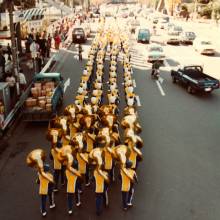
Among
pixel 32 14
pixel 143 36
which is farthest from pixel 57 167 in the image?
pixel 143 36

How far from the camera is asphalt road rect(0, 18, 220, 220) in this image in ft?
33.0

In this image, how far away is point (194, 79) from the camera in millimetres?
20688

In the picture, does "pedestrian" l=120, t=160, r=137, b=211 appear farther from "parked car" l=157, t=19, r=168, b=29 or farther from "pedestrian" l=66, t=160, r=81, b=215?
"parked car" l=157, t=19, r=168, b=29

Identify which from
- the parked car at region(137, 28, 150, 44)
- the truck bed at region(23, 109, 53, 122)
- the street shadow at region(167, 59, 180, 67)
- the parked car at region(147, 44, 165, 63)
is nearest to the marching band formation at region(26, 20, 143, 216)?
the truck bed at region(23, 109, 53, 122)

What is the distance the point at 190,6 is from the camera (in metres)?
75.2

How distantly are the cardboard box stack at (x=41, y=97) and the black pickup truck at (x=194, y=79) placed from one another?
A: 741 cm

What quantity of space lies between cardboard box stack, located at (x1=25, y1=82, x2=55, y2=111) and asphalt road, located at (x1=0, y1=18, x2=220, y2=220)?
845mm

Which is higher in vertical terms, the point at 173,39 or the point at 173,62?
the point at 173,39

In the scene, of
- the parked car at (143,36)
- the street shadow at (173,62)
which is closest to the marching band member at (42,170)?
the street shadow at (173,62)

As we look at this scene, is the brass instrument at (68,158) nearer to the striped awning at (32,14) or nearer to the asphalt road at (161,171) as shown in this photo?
the asphalt road at (161,171)

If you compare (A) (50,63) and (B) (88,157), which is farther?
(A) (50,63)

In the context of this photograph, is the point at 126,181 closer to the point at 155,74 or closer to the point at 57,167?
the point at 57,167

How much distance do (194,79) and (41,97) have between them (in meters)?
8.56

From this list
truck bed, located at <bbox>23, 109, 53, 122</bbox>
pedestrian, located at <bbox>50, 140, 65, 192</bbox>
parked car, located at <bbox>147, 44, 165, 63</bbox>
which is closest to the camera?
pedestrian, located at <bbox>50, 140, 65, 192</bbox>
